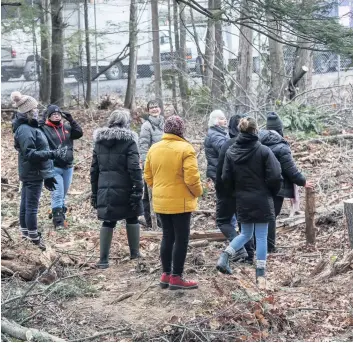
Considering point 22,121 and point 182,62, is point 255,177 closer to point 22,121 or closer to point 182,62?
point 22,121

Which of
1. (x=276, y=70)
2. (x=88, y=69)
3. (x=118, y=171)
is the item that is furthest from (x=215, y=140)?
(x=88, y=69)

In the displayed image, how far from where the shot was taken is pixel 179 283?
7227 mm

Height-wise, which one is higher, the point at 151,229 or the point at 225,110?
the point at 225,110

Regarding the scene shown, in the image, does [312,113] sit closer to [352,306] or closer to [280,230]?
[280,230]

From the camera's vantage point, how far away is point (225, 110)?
55.2ft

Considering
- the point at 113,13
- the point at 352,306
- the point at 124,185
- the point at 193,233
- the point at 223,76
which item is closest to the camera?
the point at 352,306

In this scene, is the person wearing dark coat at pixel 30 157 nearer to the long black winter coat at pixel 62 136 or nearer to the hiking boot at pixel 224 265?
the long black winter coat at pixel 62 136

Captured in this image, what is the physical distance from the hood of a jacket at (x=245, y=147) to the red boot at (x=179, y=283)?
4.62 ft

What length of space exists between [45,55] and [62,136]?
13.2 meters

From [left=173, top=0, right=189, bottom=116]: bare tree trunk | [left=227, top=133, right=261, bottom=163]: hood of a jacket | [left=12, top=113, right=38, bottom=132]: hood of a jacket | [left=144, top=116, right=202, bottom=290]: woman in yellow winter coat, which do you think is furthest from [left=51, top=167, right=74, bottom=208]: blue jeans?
[left=173, top=0, right=189, bottom=116]: bare tree trunk

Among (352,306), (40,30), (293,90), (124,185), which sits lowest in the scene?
(352,306)

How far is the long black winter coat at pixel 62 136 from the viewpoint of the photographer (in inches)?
406

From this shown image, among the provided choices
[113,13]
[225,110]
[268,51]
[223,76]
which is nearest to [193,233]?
[225,110]

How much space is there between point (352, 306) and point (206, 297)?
1407mm
